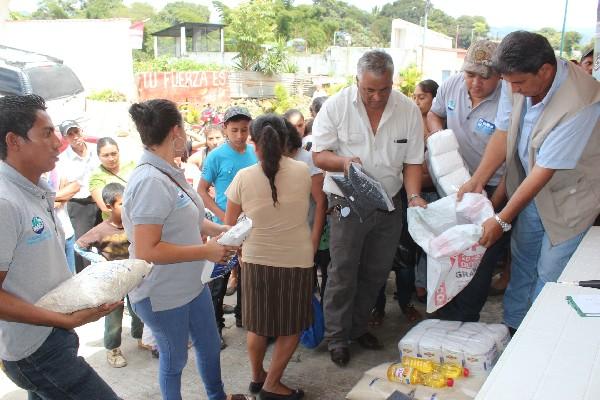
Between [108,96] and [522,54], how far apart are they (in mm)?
7987

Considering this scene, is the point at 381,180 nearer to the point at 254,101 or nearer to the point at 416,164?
the point at 416,164

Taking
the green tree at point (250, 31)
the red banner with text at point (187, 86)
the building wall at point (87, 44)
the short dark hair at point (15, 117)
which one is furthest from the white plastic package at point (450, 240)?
the green tree at point (250, 31)

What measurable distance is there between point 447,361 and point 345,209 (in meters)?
1.02

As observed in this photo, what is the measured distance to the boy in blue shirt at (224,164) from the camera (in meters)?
3.63

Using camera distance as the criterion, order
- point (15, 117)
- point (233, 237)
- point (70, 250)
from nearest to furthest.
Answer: point (15, 117) < point (233, 237) < point (70, 250)

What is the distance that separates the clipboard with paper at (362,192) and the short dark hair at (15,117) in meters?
1.62

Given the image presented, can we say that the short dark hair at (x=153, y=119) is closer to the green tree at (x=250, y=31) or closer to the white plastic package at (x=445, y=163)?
the white plastic package at (x=445, y=163)

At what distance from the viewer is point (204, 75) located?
19.9 meters

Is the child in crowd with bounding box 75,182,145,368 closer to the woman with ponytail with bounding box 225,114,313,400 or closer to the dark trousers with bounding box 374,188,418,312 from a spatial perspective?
the woman with ponytail with bounding box 225,114,313,400

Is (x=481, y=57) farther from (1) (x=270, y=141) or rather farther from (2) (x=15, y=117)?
(2) (x=15, y=117)

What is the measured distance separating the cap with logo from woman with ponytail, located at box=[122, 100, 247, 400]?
171 cm

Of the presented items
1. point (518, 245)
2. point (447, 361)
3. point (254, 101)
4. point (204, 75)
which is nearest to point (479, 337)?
point (447, 361)

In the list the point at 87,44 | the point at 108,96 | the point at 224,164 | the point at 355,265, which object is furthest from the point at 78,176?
the point at 108,96

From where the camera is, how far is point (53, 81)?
604 centimetres
